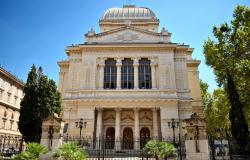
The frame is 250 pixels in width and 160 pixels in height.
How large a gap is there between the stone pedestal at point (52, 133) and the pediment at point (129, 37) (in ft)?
65.2

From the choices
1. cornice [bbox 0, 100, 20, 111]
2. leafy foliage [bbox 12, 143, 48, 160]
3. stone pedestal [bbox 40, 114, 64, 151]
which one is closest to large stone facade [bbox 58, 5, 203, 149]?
cornice [bbox 0, 100, 20, 111]

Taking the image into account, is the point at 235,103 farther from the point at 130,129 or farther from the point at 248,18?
the point at 130,129

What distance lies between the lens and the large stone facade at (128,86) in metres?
27.7

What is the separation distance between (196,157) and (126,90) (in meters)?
17.3

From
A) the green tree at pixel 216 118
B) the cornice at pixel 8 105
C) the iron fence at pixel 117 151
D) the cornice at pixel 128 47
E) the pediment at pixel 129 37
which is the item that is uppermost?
the pediment at pixel 129 37

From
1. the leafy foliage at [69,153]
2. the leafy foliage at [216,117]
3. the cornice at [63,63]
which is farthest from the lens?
the cornice at [63,63]

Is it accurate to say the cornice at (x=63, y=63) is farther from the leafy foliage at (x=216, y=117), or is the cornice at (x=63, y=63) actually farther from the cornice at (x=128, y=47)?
the leafy foliage at (x=216, y=117)

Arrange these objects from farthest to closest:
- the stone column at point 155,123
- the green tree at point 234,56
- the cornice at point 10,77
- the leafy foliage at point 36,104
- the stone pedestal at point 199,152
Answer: the cornice at point 10,77 → the stone column at point 155,123 → the leafy foliage at point 36,104 → the green tree at point 234,56 → the stone pedestal at point 199,152

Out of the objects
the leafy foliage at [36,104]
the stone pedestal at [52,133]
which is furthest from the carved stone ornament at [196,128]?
the leafy foliage at [36,104]

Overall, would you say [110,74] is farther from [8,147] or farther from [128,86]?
[8,147]

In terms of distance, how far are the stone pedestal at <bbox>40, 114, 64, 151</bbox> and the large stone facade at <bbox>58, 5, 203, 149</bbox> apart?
13689 millimetres

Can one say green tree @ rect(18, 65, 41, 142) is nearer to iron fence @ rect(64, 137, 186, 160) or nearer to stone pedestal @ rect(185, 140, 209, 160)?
iron fence @ rect(64, 137, 186, 160)

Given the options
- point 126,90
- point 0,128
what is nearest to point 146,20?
point 126,90

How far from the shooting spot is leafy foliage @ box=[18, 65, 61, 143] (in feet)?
68.9
